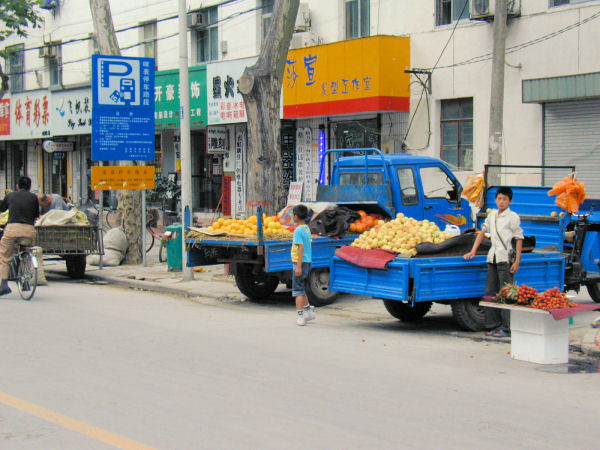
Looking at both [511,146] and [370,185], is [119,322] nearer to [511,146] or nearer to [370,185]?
[370,185]

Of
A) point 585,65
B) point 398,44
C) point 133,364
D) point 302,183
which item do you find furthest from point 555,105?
point 133,364

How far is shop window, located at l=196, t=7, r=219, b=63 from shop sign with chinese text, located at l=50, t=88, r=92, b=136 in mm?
5269

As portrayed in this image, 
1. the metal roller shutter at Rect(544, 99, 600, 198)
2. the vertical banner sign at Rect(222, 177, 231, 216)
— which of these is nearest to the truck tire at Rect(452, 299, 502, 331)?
the metal roller shutter at Rect(544, 99, 600, 198)

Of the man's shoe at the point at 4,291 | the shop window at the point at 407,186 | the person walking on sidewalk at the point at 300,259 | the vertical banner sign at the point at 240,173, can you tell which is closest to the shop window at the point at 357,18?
the vertical banner sign at the point at 240,173

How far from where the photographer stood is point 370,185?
13.8 metres

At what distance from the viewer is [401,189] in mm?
13914

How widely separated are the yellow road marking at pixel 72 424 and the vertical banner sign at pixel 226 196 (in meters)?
20.3

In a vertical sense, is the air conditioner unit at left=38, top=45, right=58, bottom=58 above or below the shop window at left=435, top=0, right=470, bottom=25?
above

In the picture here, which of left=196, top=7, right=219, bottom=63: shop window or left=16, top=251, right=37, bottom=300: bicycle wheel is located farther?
left=196, top=7, right=219, bottom=63: shop window

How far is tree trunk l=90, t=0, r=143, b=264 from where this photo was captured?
19509 millimetres

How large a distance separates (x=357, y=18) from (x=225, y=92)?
490cm

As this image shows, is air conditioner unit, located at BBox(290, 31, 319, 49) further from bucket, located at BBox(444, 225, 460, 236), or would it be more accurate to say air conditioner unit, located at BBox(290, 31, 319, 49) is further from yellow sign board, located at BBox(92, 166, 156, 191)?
bucket, located at BBox(444, 225, 460, 236)

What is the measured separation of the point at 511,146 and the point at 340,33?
6.23 m

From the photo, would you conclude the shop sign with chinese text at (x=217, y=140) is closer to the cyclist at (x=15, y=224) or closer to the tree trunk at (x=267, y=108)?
the tree trunk at (x=267, y=108)
